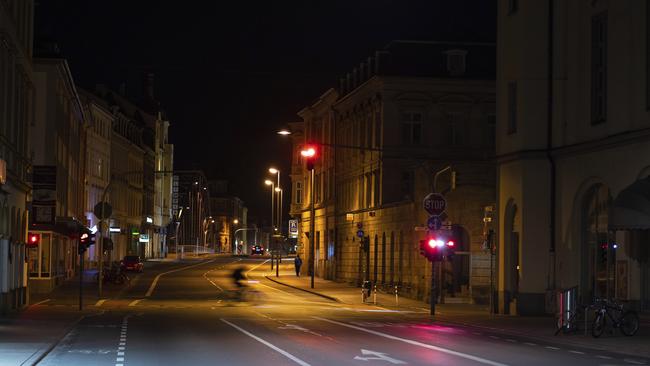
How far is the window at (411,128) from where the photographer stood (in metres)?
67.2

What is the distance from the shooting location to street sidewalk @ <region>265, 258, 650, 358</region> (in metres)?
26.9

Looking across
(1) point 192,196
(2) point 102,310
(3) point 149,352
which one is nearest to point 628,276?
(3) point 149,352

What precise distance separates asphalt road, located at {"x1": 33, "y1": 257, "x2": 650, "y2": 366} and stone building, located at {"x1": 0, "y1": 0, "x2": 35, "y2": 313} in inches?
129

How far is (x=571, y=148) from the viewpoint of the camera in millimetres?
38250

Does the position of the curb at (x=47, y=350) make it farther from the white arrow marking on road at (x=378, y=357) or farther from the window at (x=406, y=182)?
the window at (x=406, y=182)

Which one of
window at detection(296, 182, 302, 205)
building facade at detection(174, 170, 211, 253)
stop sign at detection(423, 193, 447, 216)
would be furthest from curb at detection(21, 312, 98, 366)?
building facade at detection(174, 170, 211, 253)

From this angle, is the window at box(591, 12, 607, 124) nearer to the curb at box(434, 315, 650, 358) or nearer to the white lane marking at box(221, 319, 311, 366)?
the curb at box(434, 315, 650, 358)

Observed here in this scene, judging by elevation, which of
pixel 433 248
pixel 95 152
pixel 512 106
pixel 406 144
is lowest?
pixel 433 248

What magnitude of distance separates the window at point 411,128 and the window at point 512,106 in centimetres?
2476

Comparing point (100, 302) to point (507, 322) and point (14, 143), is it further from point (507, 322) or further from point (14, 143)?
point (507, 322)

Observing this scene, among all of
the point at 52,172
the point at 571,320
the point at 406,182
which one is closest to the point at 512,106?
the point at 571,320

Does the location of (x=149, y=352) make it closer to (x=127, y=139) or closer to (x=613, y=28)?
(x=613, y=28)

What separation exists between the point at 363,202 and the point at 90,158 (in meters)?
31.5

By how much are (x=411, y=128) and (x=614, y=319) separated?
38494 mm
